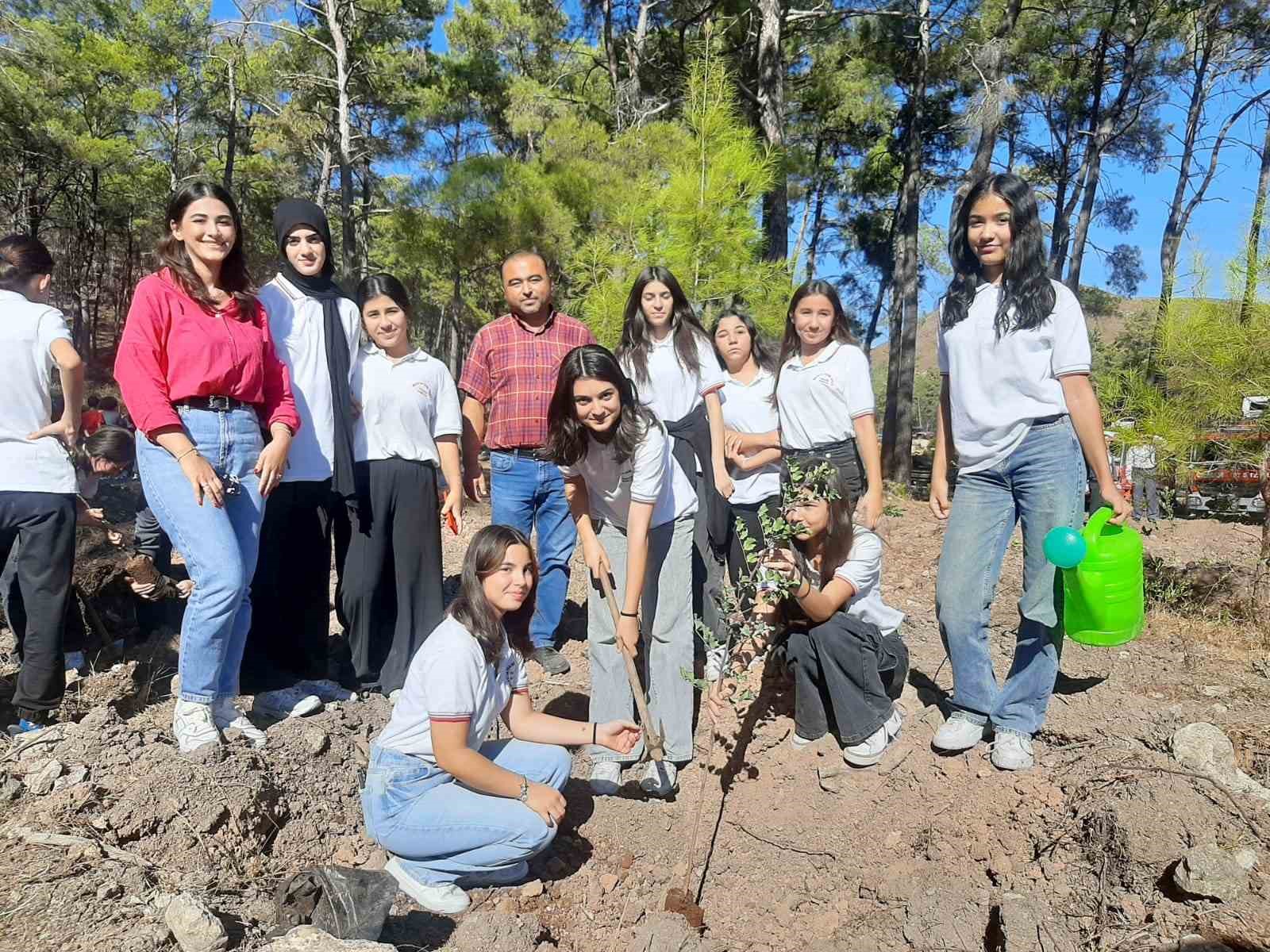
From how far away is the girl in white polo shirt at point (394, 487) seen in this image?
10.5 ft

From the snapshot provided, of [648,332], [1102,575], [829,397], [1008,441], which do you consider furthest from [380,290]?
[1102,575]

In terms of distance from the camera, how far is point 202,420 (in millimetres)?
2486

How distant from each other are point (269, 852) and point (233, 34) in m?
15.2

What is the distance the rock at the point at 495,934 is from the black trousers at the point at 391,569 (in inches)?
51.2

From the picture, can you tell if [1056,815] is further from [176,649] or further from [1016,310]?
[176,649]

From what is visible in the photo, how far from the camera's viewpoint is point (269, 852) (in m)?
2.38

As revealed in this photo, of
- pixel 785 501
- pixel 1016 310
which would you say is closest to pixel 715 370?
pixel 785 501

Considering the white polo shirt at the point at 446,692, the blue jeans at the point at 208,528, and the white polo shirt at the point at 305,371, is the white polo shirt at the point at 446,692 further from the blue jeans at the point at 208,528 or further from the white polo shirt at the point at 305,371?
the white polo shirt at the point at 305,371

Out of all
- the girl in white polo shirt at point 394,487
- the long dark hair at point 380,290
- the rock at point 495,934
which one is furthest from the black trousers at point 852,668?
the long dark hair at point 380,290

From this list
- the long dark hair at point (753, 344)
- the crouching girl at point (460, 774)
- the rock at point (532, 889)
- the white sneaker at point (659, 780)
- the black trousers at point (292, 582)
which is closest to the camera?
the crouching girl at point (460, 774)

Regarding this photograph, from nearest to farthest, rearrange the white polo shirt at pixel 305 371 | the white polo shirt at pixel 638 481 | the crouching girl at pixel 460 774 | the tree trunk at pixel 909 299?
the crouching girl at pixel 460 774
the white polo shirt at pixel 638 481
the white polo shirt at pixel 305 371
the tree trunk at pixel 909 299

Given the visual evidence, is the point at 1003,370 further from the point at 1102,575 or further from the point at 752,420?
the point at 752,420

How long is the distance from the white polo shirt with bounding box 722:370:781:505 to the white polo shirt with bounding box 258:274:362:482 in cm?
169

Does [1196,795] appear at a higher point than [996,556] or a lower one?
lower
